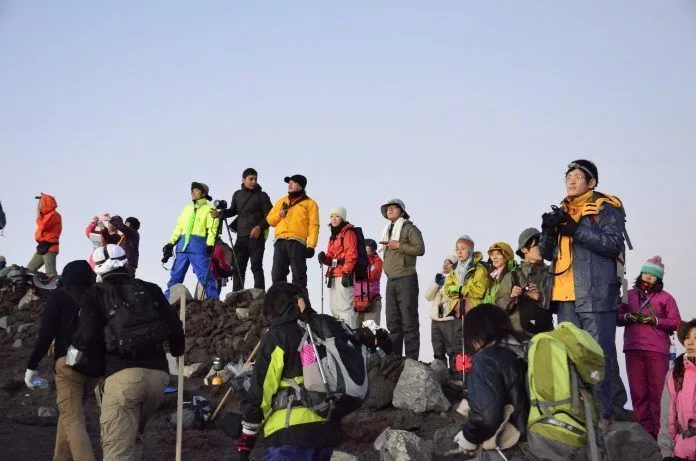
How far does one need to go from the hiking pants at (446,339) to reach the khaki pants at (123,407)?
691 cm

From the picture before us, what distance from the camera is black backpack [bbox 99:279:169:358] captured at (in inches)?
271

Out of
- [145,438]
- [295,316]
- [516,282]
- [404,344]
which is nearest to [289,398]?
[295,316]

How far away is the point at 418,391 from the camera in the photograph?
1160cm

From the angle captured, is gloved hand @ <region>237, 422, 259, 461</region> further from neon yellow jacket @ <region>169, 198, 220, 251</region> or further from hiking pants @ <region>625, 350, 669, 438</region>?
neon yellow jacket @ <region>169, 198, 220, 251</region>

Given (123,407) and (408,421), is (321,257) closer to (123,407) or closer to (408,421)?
(408,421)

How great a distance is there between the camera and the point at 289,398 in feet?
19.1

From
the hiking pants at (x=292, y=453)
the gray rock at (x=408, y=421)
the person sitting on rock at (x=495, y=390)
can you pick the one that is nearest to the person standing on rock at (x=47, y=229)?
the gray rock at (x=408, y=421)

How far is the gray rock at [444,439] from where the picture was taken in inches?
394

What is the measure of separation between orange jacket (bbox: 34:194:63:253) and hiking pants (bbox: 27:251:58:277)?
0.17 m

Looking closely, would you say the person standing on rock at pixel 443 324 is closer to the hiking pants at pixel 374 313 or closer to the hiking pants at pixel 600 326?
the hiking pants at pixel 374 313

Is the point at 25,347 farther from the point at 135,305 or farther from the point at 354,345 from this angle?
the point at 354,345

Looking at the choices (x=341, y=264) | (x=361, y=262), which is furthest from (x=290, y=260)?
(x=361, y=262)

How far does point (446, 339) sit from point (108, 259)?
24.7ft

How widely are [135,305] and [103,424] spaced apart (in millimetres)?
1026
